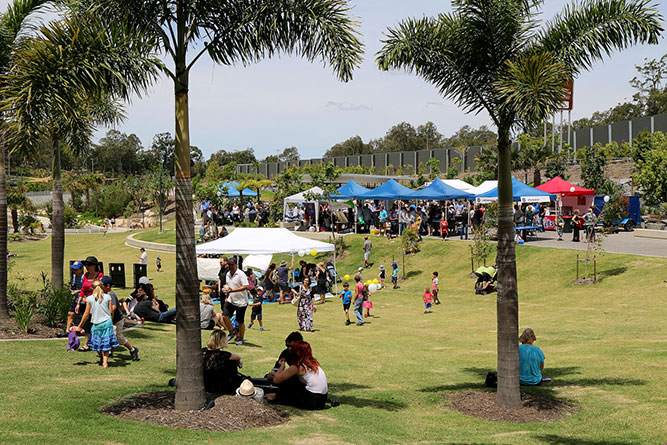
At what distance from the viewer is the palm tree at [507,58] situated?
8164 mm

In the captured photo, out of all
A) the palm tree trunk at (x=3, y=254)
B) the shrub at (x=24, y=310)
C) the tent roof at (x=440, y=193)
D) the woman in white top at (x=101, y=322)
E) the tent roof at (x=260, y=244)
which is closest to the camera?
the woman in white top at (x=101, y=322)

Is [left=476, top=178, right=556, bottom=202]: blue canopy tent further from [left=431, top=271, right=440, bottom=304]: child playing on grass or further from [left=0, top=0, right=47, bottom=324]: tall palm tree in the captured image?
[left=0, top=0, right=47, bottom=324]: tall palm tree

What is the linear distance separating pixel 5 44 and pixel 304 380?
853cm

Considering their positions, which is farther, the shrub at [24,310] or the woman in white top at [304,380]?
the shrub at [24,310]

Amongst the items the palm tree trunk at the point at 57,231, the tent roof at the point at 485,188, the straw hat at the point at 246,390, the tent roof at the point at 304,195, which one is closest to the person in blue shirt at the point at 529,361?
the straw hat at the point at 246,390

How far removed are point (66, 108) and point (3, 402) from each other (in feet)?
11.4

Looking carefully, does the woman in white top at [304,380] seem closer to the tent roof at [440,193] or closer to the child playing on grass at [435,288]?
the child playing on grass at [435,288]

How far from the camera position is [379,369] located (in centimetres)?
1170

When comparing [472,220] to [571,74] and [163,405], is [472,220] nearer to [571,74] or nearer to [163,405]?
[571,74]

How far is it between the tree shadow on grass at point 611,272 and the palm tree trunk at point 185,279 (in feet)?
57.8

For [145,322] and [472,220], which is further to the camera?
[472,220]

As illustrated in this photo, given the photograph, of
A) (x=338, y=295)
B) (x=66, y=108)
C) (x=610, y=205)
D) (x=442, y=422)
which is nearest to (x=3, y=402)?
(x=66, y=108)

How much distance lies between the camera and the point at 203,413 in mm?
7457

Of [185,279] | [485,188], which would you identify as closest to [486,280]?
[485,188]
